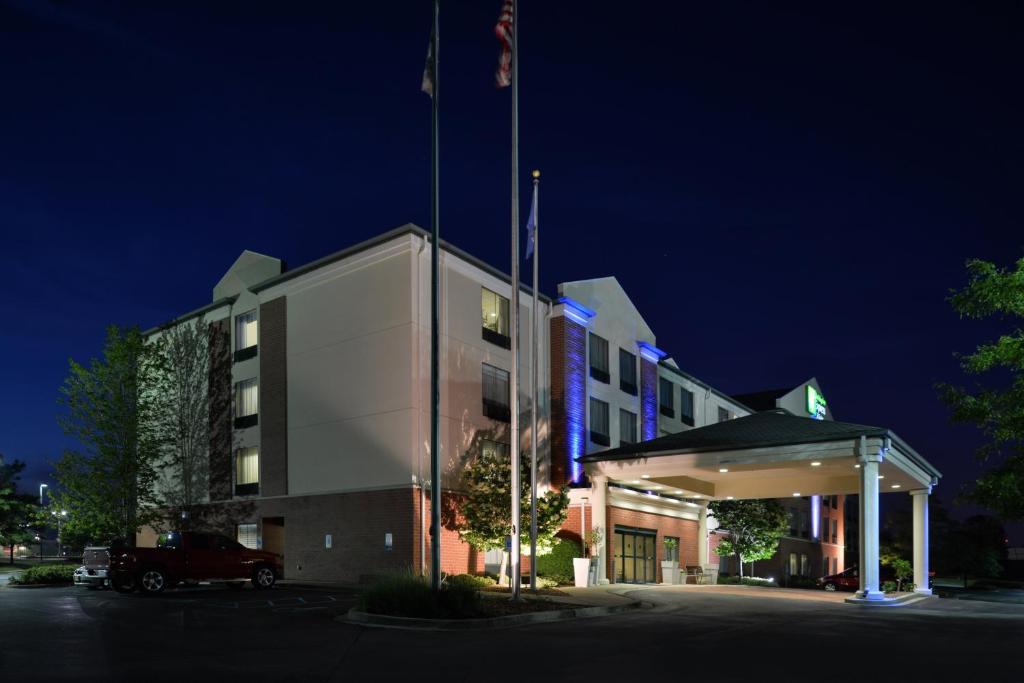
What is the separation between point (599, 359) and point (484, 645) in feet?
90.6

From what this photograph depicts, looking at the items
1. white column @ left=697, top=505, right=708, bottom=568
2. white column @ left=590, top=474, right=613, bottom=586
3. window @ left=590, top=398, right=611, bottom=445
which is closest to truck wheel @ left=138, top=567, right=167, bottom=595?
white column @ left=590, top=474, right=613, bottom=586

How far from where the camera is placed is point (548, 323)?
3928 centimetres

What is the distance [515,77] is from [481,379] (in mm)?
14365

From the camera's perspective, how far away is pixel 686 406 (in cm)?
5312

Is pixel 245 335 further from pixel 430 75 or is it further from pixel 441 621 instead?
pixel 441 621

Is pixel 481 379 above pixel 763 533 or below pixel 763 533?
above

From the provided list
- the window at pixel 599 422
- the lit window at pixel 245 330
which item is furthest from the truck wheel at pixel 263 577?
the window at pixel 599 422

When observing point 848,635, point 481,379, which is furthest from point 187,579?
point 848,635

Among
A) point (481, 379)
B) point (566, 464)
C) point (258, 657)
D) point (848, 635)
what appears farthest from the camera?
point (566, 464)

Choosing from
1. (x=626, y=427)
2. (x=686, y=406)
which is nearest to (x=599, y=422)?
(x=626, y=427)

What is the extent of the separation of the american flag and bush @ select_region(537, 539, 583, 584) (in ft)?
55.3

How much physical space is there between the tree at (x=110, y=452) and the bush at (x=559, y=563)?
15.7 metres

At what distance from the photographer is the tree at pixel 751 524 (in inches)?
Result: 1954

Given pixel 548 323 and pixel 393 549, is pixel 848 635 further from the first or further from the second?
pixel 548 323
